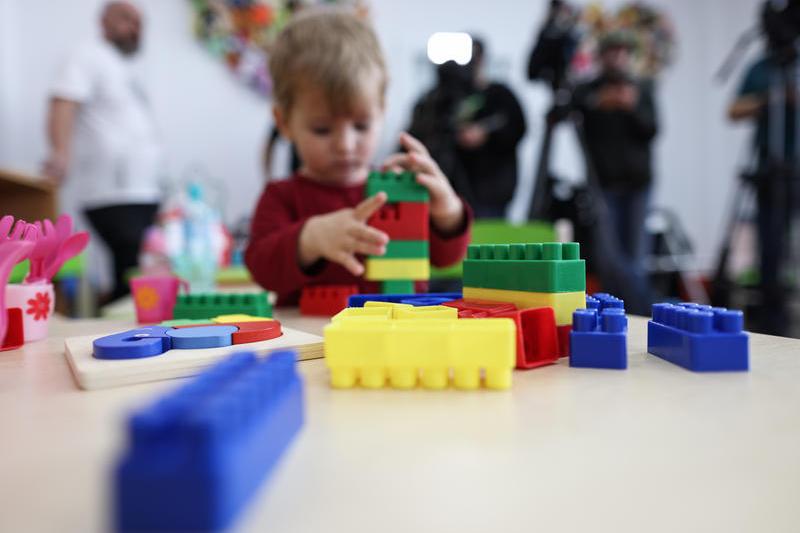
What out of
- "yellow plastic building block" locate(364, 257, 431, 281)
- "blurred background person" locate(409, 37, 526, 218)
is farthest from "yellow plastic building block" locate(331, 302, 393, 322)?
"blurred background person" locate(409, 37, 526, 218)

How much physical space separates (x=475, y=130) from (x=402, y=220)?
170cm

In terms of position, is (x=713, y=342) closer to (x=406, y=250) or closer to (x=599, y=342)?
(x=599, y=342)

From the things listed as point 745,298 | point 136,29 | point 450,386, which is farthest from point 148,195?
point 745,298

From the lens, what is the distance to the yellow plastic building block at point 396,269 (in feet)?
2.12

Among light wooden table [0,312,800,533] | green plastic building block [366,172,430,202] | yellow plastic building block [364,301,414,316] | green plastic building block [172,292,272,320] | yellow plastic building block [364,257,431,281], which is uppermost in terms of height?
green plastic building block [366,172,430,202]

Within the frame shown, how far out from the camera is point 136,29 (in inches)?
83.1

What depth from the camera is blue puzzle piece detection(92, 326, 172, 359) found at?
352mm

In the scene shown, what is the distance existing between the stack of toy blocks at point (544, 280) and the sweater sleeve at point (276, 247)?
41 centimetres

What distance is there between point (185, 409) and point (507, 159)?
2.31 meters

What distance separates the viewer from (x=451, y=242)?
0.86 metres

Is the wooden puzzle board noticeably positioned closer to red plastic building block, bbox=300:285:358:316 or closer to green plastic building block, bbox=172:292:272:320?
green plastic building block, bbox=172:292:272:320

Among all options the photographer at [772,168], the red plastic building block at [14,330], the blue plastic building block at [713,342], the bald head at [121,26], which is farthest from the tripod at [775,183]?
the bald head at [121,26]

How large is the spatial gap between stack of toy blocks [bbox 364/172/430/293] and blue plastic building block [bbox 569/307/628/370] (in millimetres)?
306

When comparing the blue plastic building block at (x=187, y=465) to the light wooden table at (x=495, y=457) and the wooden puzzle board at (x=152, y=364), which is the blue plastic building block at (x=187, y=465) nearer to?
the light wooden table at (x=495, y=457)
